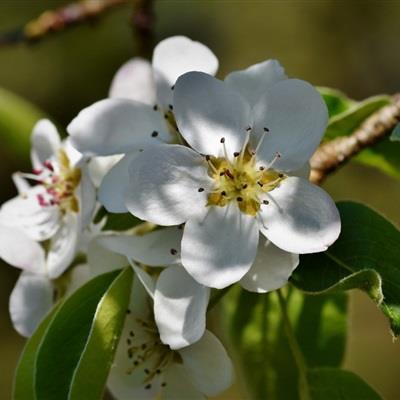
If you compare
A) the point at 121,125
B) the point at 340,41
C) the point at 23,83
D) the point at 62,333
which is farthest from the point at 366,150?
the point at 23,83

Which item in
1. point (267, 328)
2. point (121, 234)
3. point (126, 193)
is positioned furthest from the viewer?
point (267, 328)

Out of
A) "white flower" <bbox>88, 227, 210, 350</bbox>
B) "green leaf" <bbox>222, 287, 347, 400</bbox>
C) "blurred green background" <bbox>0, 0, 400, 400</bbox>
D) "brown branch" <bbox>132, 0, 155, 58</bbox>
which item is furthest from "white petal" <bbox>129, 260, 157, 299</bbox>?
"blurred green background" <bbox>0, 0, 400, 400</bbox>

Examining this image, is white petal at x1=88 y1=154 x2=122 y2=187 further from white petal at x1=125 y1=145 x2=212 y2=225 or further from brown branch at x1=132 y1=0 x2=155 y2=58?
brown branch at x1=132 y1=0 x2=155 y2=58

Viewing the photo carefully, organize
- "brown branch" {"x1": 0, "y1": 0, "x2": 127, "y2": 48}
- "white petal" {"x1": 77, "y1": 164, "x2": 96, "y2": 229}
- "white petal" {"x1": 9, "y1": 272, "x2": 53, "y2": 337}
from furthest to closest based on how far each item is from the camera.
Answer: "brown branch" {"x1": 0, "y1": 0, "x2": 127, "y2": 48}
"white petal" {"x1": 9, "y1": 272, "x2": 53, "y2": 337}
"white petal" {"x1": 77, "y1": 164, "x2": 96, "y2": 229}

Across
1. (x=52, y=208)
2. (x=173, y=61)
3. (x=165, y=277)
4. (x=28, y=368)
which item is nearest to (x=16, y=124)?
(x=52, y=208)

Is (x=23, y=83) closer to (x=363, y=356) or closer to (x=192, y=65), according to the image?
(x=363, y=356)

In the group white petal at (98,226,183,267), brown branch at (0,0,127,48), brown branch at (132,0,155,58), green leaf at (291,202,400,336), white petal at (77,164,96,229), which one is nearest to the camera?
green leaf at (291,202,400,336)

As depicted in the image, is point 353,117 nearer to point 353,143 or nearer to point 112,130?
point 353,143
